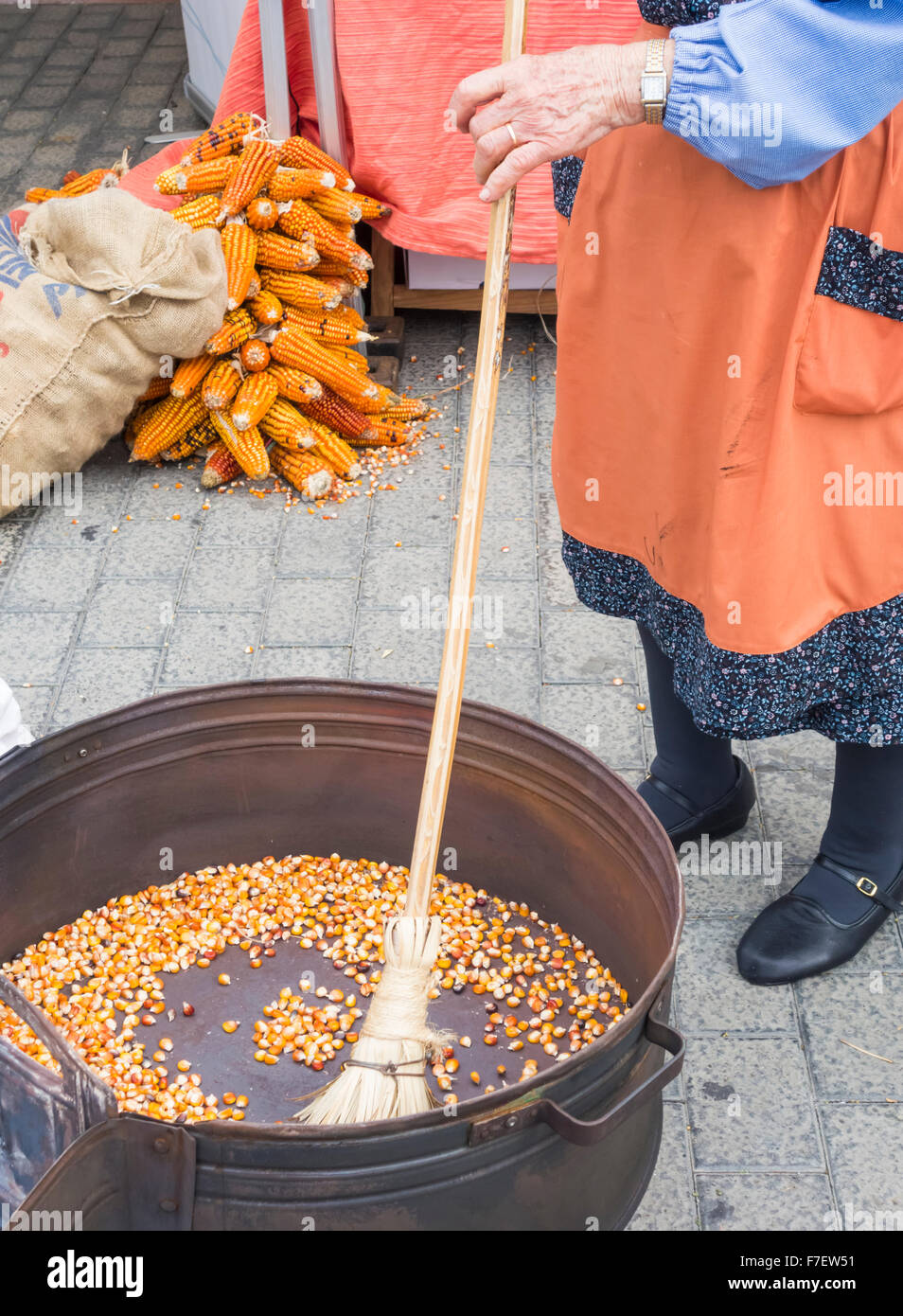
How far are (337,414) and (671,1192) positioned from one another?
7.86 feet

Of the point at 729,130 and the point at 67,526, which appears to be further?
the point at 67,526

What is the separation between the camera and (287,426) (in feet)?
12.0

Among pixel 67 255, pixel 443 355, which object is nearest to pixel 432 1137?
pixel 67 255

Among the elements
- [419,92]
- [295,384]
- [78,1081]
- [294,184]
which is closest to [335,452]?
[295,384]

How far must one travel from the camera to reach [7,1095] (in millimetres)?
1610

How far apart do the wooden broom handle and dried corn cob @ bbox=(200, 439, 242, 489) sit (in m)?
2.15

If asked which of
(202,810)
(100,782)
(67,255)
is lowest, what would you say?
(202,810)

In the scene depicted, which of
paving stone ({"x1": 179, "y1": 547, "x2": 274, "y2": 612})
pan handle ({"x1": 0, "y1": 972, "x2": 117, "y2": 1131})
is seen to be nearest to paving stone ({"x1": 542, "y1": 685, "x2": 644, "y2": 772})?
paving stone ({"x1": 179, "y1": 547, "x2": 274, "y2": 612})

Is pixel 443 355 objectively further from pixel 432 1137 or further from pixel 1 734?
pixel 432 1137

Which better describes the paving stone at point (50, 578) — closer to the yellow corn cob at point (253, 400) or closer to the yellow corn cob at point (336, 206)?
the yellow corn cob at point (253, 400)

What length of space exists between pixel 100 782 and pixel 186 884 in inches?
13.7

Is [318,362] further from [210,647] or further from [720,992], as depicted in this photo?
[720,992]

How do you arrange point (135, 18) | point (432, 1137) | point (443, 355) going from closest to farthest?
point (432, 1137)
point (443, 355)
point (135, 18)

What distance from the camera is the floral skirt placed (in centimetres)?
198
